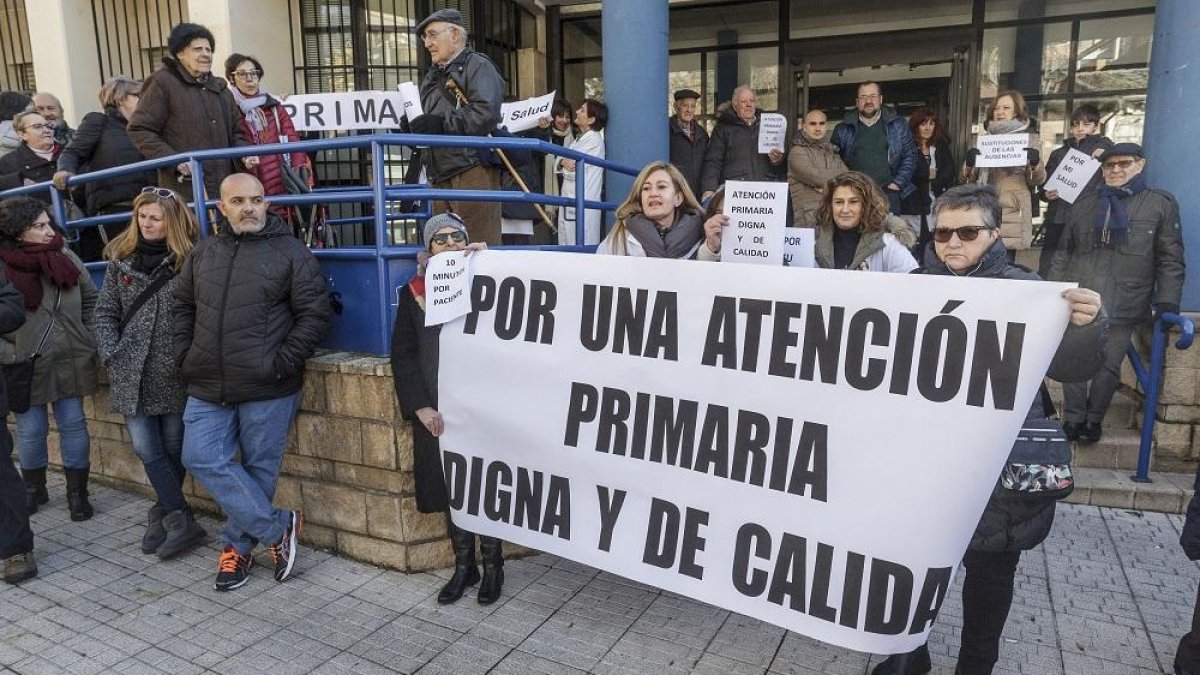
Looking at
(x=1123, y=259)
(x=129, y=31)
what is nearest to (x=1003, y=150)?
(x=1123, y=259)

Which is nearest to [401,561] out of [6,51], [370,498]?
[370,498]

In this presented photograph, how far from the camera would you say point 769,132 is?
6.60m

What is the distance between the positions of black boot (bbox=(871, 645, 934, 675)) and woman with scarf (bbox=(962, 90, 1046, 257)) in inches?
137

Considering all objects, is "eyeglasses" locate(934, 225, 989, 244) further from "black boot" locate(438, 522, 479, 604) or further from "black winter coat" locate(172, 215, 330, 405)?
"black winter coat" locate(172, 215, 330, 405)

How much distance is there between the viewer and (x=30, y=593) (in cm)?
375

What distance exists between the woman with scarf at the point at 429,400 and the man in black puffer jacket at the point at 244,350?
0.50 meters

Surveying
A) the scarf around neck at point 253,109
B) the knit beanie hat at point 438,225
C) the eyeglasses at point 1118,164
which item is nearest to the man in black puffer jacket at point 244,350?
→ the knit beanie hat at point 438,225

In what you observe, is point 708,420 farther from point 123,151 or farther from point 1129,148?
point 123,151

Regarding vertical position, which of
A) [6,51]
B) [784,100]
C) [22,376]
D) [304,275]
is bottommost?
[22,376]

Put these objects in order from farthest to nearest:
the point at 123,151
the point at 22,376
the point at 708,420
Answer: the point at 123,151 < the point at 22,376 < the point at 708,420

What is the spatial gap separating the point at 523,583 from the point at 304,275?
1784 mm

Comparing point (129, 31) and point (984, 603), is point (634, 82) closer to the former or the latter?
point (984, 603)

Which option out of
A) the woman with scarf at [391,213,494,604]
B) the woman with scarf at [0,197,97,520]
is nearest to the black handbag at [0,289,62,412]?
Result: the woman with scarf at [0,197,97,520]

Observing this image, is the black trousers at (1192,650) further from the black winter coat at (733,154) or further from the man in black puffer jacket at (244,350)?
the black winter coat at (733,154)
